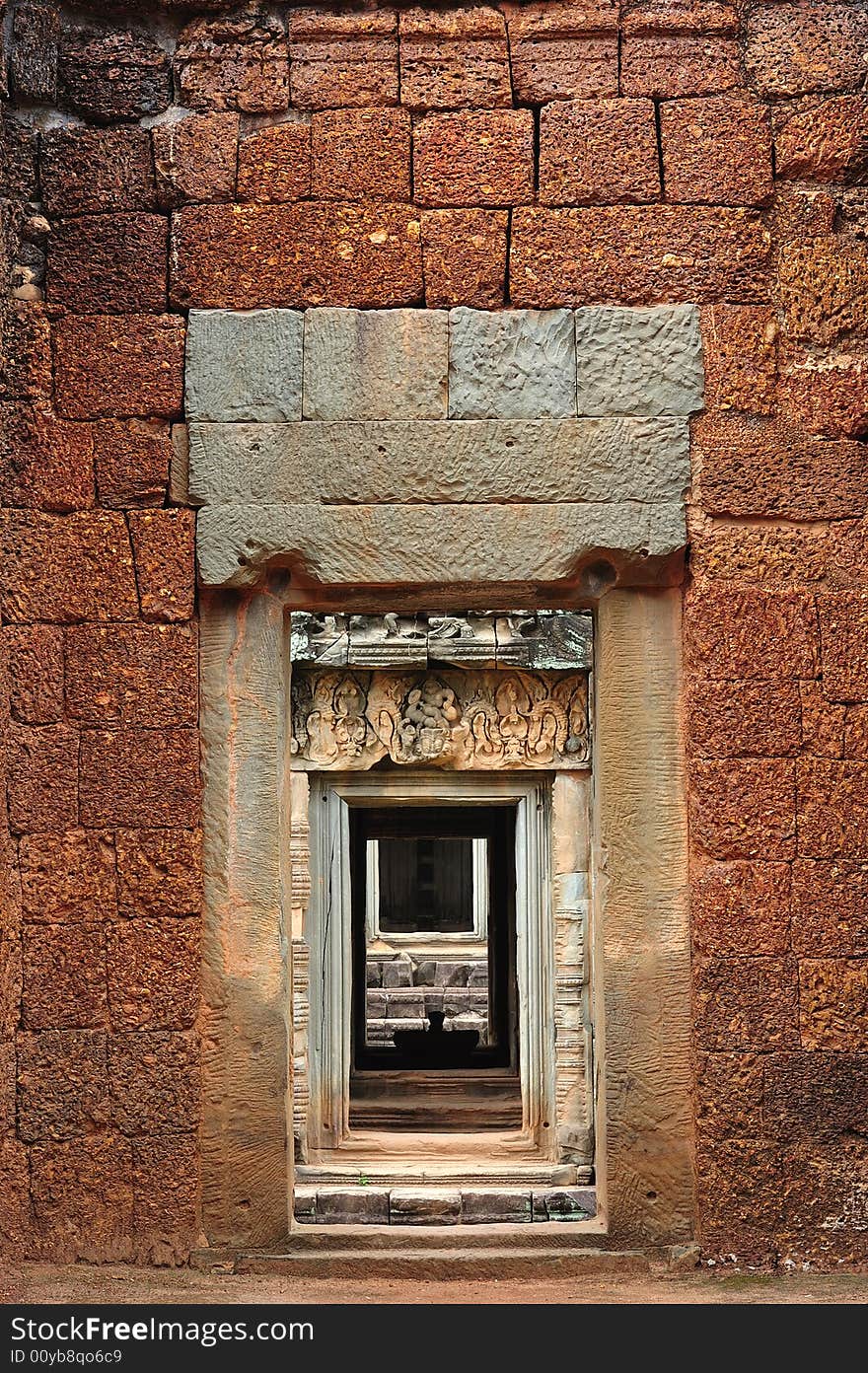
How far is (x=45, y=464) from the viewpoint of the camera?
493cm

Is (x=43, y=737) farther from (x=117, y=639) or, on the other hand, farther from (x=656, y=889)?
(x=656, y=889)

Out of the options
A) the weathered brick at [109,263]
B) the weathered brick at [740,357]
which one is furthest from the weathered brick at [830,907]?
the weathered brick at [109,263]

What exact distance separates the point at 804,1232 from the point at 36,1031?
2.50 metres

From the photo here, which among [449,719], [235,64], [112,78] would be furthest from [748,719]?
[449,719]

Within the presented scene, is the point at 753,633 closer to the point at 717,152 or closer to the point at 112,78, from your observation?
the point at 717,152

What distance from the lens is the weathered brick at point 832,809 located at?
4789 millimetres

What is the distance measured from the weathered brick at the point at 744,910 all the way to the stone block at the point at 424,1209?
142 inches

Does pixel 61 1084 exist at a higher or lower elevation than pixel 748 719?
lower

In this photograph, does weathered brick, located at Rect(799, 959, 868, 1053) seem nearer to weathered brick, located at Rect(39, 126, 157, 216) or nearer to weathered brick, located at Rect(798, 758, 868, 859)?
weathered brick, located at Rect(798, 758, 868, 859)

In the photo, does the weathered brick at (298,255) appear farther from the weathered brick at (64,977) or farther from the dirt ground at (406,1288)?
the dirt ground at (406,1288)

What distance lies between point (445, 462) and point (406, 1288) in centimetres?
261

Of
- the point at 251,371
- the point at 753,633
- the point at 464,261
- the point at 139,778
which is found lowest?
the point at 139,778

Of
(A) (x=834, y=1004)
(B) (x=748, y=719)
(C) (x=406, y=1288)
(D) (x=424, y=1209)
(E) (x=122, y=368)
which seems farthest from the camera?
(D) (x=424, y=1209)

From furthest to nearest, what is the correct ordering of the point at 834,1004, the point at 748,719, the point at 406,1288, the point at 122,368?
1. the point at 122,368
2. the point at 748,719
3. the point at 834,1004
4. the point at 406,1288
